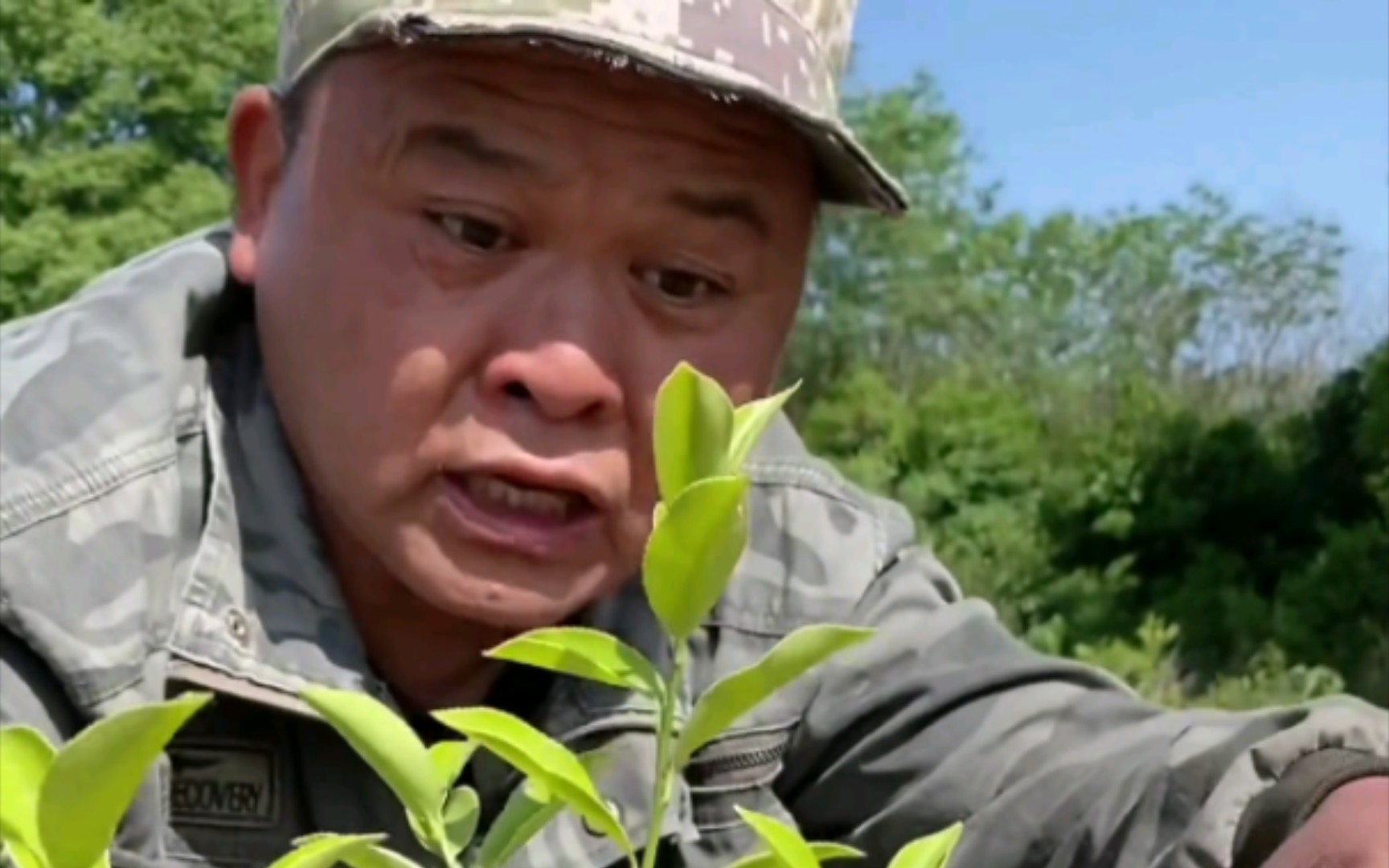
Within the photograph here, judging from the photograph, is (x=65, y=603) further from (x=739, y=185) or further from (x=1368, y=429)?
(x=1368, y=429)

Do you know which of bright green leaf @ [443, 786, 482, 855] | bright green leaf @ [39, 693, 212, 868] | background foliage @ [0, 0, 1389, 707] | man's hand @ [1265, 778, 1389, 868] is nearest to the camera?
bright green leaf @ [39, 693, 212, 868]

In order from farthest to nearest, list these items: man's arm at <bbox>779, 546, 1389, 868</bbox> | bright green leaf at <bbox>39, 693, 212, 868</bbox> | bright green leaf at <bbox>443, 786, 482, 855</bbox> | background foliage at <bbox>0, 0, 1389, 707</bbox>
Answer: background foliage at <bbox>0, 0, 1389, 707</bbox>
man's arm at <bbox>779, 546, 1389, 868</bbox>
bright green leaf at <bbox>443, 786, 482, 855</bbox>
bright green leaf at <bbox>39, 693, 212, 868</bbox>

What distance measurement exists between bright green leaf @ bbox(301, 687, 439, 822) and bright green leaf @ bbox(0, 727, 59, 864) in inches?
1.7

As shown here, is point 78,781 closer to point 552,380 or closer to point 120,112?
point 552,380

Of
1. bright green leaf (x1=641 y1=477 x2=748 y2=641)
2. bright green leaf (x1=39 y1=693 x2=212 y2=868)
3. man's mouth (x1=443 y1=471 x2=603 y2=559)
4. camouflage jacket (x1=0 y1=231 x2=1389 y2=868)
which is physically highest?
bright green leaf (x1=641 y1=477 x2=748 y2=641)

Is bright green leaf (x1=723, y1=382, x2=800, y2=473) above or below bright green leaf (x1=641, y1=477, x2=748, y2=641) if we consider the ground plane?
above

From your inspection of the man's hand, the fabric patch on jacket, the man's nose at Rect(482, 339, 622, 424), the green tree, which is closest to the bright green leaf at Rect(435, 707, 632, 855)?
the man's hand

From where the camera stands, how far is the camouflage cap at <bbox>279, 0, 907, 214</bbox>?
0.87 m

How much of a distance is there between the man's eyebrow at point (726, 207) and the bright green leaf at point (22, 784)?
0.65m

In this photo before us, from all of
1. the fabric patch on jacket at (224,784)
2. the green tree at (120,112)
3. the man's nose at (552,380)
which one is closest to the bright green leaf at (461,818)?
the man's nose at (552,380)

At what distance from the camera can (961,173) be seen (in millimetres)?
15742

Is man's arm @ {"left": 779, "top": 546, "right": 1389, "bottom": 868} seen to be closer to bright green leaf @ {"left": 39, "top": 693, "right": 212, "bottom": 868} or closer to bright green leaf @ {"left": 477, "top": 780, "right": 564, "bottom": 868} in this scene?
bright green leaf @ {"left": 477, "top": 780, "right": 564, "bottom": 868}

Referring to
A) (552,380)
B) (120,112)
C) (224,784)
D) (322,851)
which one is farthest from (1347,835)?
(120,112)

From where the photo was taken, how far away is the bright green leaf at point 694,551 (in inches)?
10.5
